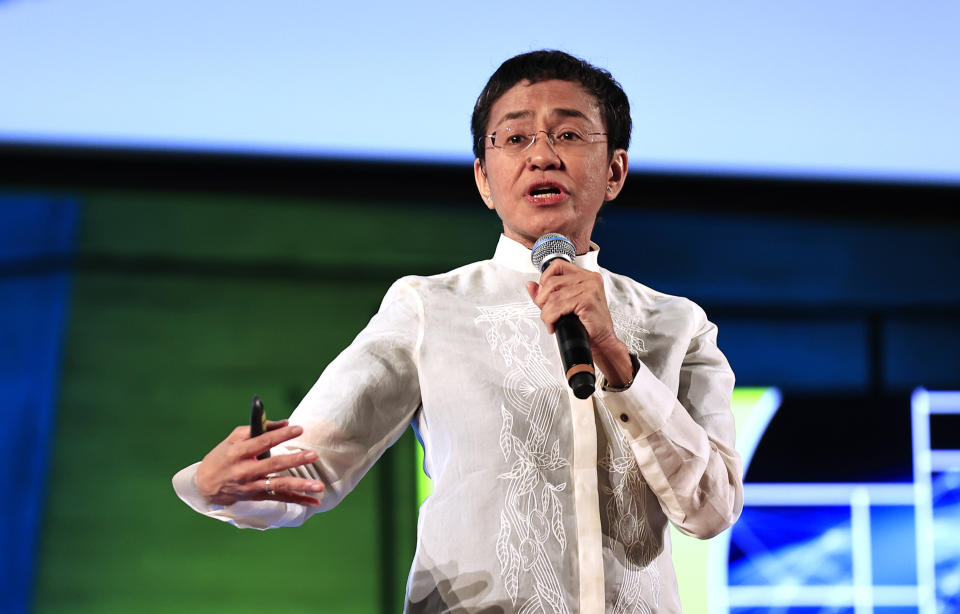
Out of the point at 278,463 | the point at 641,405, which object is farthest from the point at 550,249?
the point at 278,463

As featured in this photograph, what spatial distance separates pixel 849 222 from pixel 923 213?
0.93 ft

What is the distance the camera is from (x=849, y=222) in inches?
147

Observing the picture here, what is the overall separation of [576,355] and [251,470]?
1.31 ft

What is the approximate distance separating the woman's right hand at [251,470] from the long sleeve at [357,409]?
0.29ft

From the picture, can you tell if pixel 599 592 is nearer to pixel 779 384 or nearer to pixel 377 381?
pixel 377 381

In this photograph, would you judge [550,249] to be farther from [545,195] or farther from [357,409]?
[357,409]

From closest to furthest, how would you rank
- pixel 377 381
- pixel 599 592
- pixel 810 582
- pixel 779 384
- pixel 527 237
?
pixel 599 592 < pixel 377 381 < pixel 527 237 < pixel 810 582 < pixel 779 384

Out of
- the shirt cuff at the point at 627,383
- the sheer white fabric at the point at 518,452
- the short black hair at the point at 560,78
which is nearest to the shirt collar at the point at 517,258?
the sheer white fabric at the point at 518,452

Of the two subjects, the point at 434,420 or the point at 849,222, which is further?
the point at 849,222

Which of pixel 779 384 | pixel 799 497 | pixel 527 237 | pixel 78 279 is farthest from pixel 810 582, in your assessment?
pixel 78 279

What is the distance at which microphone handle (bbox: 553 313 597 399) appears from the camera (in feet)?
3.55

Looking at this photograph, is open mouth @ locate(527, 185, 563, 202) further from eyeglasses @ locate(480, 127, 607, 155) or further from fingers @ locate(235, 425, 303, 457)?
fingers @ locate(235, 425, 303, 457)

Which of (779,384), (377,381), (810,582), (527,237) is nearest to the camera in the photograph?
(377,381)

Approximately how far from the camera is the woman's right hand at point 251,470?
1.15m
